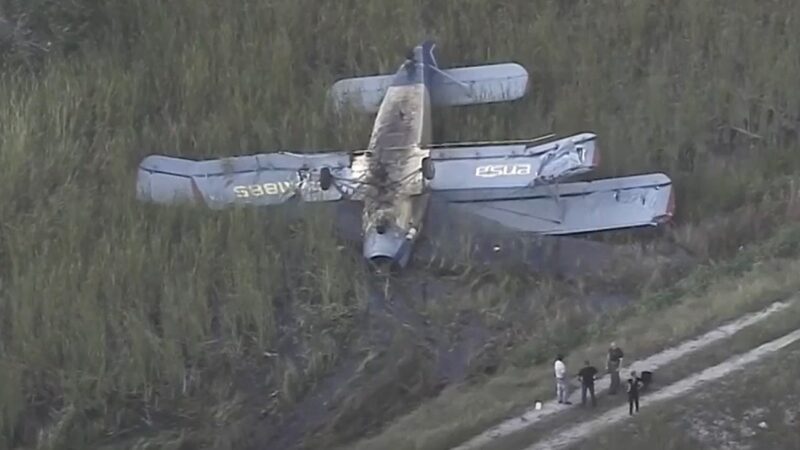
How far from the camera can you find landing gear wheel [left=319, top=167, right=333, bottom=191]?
583 inches

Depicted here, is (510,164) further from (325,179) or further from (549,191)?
(325,179)

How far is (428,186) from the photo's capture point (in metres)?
15.1

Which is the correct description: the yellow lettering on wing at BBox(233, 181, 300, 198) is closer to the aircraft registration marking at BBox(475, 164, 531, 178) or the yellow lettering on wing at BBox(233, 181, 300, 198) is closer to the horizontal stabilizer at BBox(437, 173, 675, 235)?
the horizontal stabilizer at BBox(437, 173, 675, 235)

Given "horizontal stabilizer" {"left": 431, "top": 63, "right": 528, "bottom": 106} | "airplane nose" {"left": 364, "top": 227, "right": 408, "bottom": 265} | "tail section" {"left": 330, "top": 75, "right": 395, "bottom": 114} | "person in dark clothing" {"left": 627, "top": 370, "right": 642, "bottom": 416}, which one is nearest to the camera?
"person in dark clothing" {"left": 627, "top": 370, "right": 642, "bottom": 416}

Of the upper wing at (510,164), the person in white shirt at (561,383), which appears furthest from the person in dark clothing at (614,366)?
the upper wing at (510,164)

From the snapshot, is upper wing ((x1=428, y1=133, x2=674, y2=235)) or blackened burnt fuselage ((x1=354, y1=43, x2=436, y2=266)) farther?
upper wing ((x1=428, y1=133, x2=674, y2=235))

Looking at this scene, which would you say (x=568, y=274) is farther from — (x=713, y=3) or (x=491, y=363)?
(x=713, y=3)

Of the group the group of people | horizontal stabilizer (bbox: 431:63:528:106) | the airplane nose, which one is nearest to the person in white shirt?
the group of people

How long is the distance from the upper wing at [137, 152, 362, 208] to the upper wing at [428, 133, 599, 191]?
1.31 m

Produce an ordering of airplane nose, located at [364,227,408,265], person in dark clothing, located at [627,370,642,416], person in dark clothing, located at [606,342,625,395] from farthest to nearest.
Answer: airplane nose, located at [364,227,408,265] < person in dark clothing, located at [606,342,625,395] < person in dark clothing, located at [627,370,642,416]

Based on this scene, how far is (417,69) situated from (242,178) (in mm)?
3329

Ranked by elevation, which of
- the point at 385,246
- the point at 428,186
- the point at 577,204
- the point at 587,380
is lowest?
the point at 587,380

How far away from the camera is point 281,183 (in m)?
15.4

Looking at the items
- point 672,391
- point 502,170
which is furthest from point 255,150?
point 672,391
